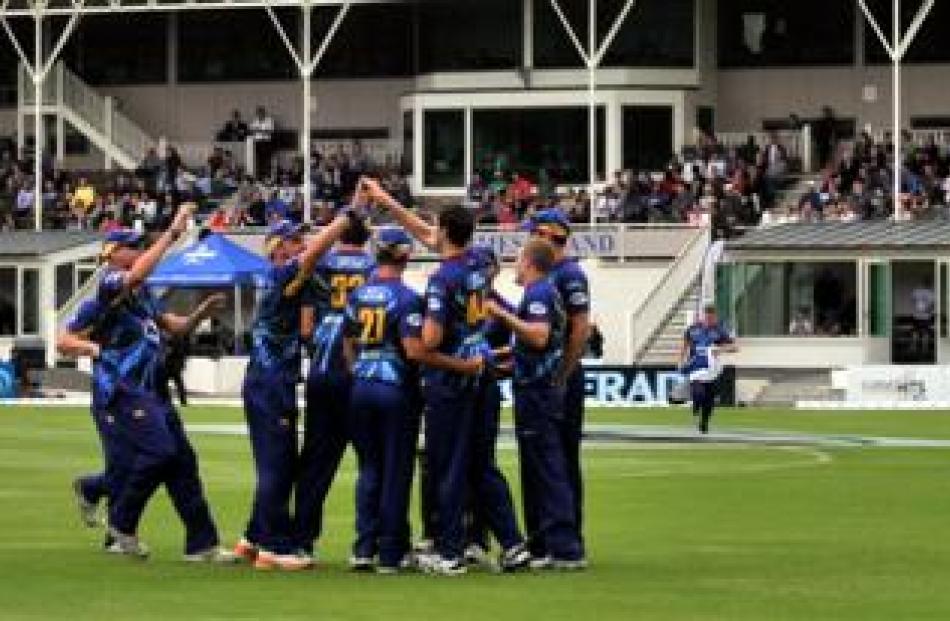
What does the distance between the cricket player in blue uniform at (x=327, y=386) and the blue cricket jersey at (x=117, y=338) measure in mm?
1206

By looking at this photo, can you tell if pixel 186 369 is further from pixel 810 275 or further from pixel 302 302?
pixel 302 302

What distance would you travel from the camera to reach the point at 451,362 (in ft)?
58.3

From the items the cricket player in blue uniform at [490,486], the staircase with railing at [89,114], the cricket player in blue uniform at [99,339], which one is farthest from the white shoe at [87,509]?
the staircase with railing at [89,114]

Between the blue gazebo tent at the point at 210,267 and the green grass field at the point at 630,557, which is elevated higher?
the blue gazebo tent at the point at 210,267

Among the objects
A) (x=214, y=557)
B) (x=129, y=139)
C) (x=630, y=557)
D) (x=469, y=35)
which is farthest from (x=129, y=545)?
(x=129, y=139)

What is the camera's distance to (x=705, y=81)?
70.8 metres

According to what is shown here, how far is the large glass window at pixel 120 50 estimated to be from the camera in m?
76.9

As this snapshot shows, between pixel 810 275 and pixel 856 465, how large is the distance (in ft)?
93.7

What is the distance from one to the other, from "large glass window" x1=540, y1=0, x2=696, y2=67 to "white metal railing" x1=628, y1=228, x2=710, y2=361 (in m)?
9.55

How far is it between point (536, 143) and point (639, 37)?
11.6 ft

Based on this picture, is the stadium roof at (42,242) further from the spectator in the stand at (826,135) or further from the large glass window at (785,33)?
the spectator in the stand at (826,135)

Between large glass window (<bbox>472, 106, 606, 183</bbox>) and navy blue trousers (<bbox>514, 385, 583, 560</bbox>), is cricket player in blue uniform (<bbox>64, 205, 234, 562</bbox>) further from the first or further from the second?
large glass window (<bbox>472, 106, 606, 183</bbox>)

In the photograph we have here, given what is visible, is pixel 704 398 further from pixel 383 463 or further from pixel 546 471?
pixel 383 463

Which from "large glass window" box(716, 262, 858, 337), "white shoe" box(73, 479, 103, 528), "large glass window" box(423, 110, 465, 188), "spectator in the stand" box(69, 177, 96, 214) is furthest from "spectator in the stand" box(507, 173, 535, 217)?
"white shoe" box(73, 479, 103, 528)
